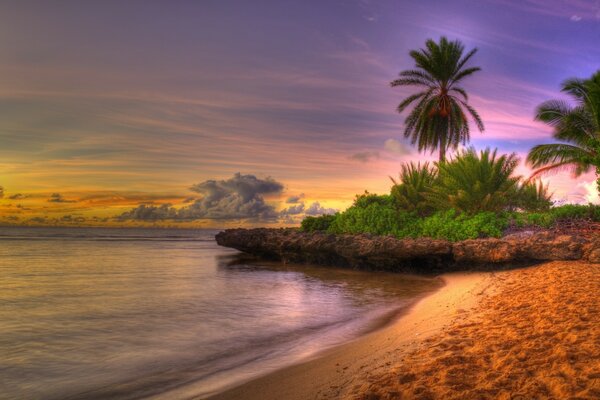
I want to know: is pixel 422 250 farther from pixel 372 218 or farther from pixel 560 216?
pixel 560 216

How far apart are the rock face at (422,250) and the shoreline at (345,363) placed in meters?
7.64

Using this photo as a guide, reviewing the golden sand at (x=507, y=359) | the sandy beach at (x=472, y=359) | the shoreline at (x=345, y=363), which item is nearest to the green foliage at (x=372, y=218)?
the shoreline at (x=345, y=363)

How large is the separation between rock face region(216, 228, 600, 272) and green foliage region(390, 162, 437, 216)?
4942 millimetres

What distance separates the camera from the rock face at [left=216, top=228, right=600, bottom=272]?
589 inches

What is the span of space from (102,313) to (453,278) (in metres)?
12.2

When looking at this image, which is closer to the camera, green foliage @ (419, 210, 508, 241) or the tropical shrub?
green foliage @ (419, 210, 508, 241)

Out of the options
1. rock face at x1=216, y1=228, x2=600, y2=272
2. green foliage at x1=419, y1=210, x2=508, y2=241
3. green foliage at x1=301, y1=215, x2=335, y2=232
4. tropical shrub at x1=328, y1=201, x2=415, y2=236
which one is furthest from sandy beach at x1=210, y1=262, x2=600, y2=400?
green foliage at x1=301, y1=215, x2=335, y2=232

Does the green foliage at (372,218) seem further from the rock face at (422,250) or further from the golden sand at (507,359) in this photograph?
the golden sand at (507,359)

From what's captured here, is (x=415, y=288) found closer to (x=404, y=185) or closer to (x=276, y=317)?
(x=276, y=317)

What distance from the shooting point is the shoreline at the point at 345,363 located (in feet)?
Result: 16.4

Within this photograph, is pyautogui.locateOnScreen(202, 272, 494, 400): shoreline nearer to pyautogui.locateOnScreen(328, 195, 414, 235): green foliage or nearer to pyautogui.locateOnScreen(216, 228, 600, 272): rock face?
pyautogui.locateOnScreen(216, 228, 600, 272): rock face

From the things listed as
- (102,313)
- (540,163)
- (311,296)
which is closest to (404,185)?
(540,163)

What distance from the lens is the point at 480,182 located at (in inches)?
880

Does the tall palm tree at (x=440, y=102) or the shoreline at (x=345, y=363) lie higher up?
the tall palm tree at (x=440, y=102)
